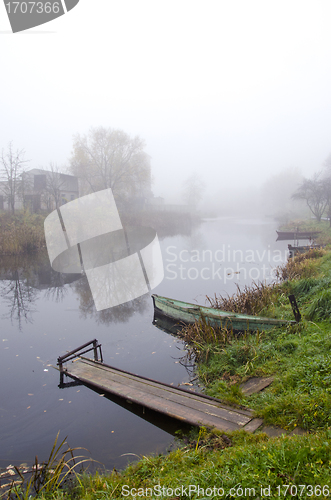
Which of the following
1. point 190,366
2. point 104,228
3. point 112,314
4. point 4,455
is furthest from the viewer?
point 104,228

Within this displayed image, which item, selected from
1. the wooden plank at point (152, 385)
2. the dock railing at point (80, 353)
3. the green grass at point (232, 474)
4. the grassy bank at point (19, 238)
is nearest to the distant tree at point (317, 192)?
the grassy bank at point (19, 238)

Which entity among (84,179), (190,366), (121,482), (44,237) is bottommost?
(190,366)

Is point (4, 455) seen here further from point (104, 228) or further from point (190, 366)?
point (104, 228)

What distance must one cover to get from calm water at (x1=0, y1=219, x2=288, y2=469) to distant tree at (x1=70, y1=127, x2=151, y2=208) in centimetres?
3053

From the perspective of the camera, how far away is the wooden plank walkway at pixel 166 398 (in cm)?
470

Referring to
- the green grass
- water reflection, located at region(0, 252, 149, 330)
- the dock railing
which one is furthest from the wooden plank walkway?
water reflection, located at region(0, 252, 149, 330)

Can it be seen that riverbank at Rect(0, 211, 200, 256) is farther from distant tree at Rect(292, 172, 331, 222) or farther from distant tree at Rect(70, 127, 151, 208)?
distant tree at Rect(292, 172, 331, 222)

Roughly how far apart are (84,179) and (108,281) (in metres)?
34.9

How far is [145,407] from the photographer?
18.7ft

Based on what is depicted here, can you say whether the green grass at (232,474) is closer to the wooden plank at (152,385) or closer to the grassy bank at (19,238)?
the wooden plank at (152,385)

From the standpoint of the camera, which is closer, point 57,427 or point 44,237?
point 57,427

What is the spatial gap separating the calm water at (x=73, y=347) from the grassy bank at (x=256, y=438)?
880mm

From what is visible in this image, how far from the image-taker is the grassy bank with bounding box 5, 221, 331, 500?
269 centimetres

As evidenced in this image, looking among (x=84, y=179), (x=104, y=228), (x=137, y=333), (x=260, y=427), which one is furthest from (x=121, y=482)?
(x=84, y=179)
